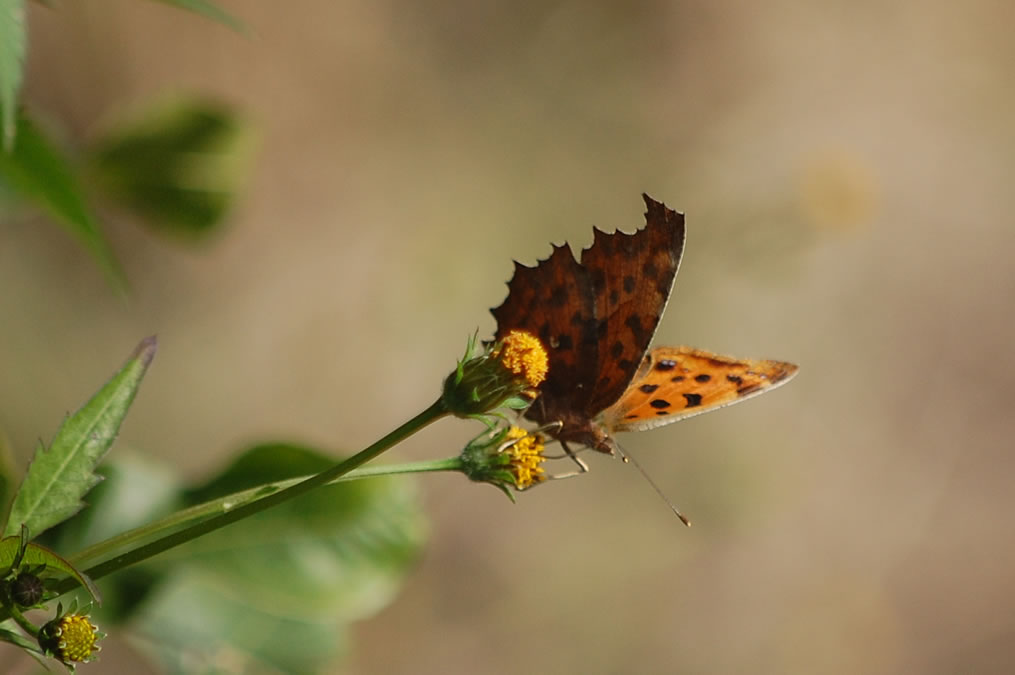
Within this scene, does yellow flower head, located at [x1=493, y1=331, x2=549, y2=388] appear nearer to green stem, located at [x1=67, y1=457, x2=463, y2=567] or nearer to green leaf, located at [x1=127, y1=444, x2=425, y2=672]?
green stem, located at [x1=67, y1=457, x2=463, y2=567]

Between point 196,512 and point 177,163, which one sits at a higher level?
point 177,163

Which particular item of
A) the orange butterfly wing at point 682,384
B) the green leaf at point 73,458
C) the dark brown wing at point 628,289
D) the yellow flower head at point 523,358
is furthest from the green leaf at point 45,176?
the orange butterfly wing at point 682,384

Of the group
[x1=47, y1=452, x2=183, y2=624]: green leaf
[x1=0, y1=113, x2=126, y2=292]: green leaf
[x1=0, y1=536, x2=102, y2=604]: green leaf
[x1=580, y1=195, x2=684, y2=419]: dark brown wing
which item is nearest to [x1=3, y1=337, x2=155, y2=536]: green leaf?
[x1=0, y1=536, x2=102, y2=604]: green leaf

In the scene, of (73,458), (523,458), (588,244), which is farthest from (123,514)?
(588,244)

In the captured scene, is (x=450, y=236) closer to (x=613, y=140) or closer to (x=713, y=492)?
(x=613, y=140)

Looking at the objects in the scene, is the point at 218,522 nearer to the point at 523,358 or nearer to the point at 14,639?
the point at 14,639

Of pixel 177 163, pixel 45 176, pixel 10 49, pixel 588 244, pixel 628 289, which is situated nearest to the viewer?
pixel 10 49

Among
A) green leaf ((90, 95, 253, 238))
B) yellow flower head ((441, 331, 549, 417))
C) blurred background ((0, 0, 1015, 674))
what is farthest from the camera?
blurred background ((0, 0, 1015, 674))
